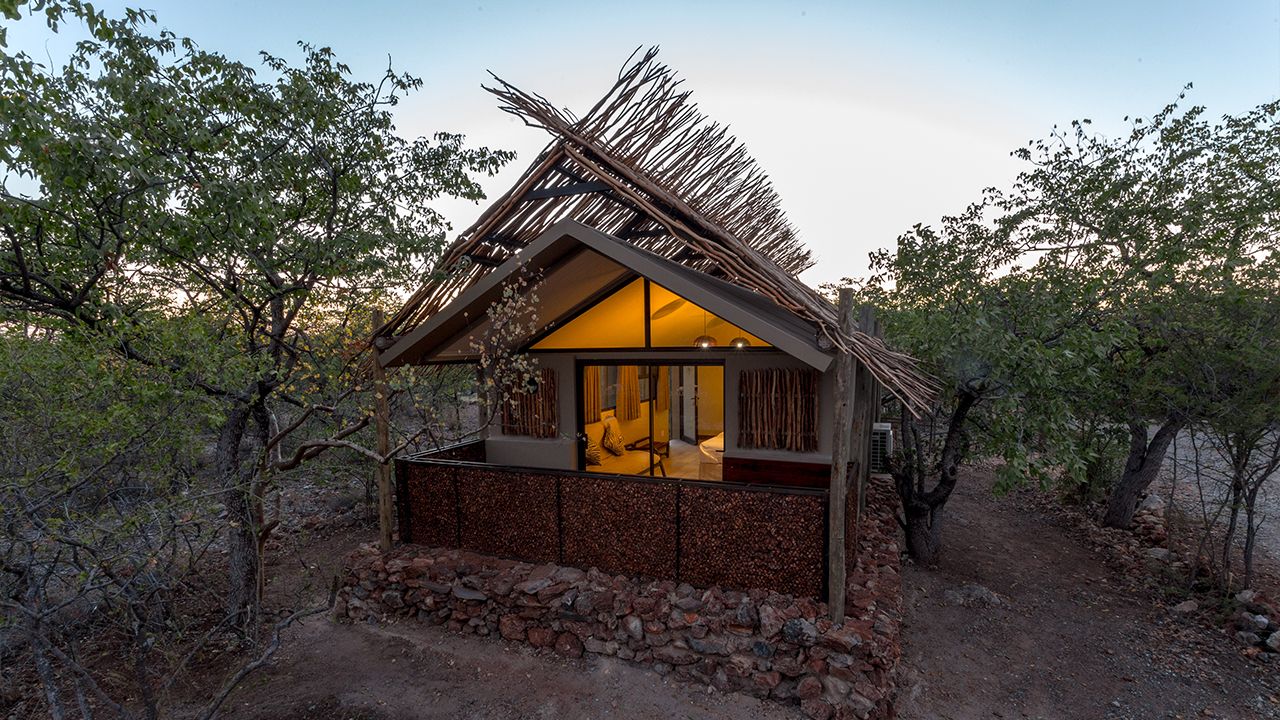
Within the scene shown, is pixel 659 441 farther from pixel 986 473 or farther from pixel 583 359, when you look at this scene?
pixel 986 473

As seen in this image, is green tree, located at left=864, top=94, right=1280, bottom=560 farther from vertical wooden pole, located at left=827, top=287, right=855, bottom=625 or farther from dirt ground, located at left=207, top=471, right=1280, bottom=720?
vertical wooden pole, located at left=827, top=287, right=855, bottom=625

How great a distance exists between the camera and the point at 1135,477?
8.89m

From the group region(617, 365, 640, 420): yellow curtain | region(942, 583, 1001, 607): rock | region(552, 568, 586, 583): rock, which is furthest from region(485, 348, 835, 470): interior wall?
region(942, 583, 1001, 607): rock

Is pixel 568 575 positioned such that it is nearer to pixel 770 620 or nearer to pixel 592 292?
pixel 770 620

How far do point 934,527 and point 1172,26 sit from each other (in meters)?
9.25

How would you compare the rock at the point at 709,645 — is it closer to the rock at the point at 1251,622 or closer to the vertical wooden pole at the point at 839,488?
the vertical wooden pole at the point at 839,488

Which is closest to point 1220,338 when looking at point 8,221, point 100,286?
point 8,221

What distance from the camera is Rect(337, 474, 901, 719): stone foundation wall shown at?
14.3 ft

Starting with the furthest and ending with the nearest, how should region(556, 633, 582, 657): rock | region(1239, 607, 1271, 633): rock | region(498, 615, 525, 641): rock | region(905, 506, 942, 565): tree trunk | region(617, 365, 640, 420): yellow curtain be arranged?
region(617, 365, 640, 420): yellow curtain, region(905, 506, 942, 565): tree trunk, region(1239, 607, 1271, 633): rock, region(498, 615, 525, 641): rock, region(556, 633, 582, 657): rock

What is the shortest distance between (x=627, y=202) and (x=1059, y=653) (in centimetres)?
684

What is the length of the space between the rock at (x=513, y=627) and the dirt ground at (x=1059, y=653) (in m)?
3.74

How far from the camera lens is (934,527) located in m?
7.73

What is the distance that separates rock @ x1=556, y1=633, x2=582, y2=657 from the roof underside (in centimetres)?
389

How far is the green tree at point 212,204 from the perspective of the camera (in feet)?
12.0
